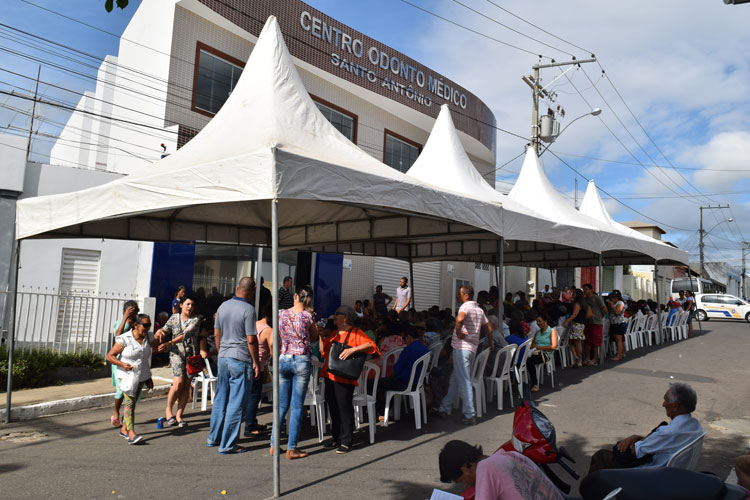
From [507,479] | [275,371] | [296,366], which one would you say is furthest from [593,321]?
[507,479]

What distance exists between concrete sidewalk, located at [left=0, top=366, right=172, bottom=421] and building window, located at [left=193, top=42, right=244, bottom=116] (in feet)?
25.0

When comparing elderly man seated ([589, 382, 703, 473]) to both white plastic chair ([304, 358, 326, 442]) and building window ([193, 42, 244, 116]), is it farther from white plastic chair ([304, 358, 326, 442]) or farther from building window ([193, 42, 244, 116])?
building window ([193, 42, 244, 116])

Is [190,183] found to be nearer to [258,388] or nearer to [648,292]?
[258,388]

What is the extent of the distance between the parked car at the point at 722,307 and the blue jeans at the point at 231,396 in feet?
96.0

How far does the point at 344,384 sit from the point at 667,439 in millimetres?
2893

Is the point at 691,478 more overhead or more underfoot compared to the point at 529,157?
more underfoot

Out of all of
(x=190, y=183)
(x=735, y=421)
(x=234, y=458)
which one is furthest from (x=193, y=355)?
(x=735, y=421)

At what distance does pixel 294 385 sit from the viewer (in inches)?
207

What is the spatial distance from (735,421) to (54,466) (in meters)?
7.93

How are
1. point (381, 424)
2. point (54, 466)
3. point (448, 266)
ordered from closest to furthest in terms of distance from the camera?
point (54, 466), point (381, 424), point (448, 266)

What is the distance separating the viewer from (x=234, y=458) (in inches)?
205

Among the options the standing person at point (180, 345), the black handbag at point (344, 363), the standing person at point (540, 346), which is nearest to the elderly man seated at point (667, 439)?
the black handbag at point (344, 363)

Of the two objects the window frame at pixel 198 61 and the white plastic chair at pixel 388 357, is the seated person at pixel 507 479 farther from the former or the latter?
the window frame at pixel 198 61

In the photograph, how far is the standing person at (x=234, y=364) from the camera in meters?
5.30
